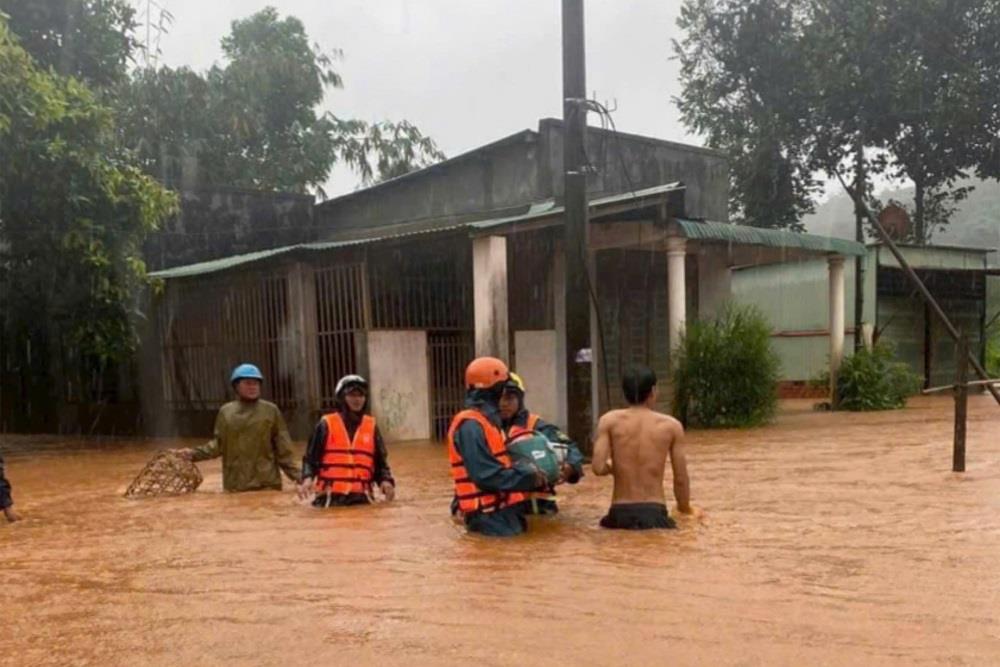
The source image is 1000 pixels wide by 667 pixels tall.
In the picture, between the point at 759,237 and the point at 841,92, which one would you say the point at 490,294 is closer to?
the point at 759,237

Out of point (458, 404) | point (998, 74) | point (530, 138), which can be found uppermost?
point (998, 74)

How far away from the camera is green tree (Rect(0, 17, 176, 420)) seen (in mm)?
11742

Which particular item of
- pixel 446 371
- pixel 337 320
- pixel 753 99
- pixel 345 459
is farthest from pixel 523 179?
pixel 753 99

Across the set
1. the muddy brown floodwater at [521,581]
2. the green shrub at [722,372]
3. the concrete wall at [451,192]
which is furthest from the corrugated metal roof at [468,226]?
the muddy brown floodwater at [521,581]

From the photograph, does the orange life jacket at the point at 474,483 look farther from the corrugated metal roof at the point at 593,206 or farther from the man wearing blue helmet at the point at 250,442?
the corrugated metal roof at the point at 593,206

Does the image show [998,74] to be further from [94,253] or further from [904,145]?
[94,253]

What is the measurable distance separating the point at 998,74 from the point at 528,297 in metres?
16.0

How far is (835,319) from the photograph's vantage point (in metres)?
17.7

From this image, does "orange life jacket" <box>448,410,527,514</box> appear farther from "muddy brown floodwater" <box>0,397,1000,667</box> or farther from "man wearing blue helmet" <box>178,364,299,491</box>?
→ "man wearing blue helmet" <box>178,364,299,491</box>

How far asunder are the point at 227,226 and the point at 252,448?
12345 millimetres

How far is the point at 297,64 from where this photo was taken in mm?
27453

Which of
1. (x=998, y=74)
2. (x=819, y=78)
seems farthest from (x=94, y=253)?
(x=998, y=74)

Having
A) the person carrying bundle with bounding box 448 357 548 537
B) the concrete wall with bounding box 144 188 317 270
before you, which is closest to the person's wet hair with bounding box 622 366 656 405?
the person carrying bundle with bounding box 448 357 548 537

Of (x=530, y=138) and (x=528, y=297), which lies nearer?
(x=528, y=297)
